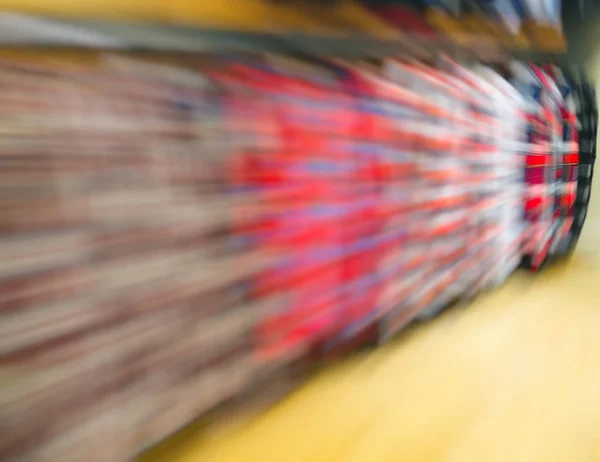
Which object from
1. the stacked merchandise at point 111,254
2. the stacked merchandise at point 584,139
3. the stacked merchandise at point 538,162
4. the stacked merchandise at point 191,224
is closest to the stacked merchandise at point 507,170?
the stacked merchandise at point 538,162

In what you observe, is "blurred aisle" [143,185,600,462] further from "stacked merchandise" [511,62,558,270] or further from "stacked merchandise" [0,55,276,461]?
"stacked merchandise" [511,62,558,270]

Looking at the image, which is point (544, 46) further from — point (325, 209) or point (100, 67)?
point (100, 67)

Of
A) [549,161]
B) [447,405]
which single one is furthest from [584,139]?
[447,405]

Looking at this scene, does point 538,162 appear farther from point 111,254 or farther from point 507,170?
point 111,254

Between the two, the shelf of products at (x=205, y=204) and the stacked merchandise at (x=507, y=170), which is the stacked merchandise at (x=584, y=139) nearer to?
the stacked merchandise at (x=507, y=170)

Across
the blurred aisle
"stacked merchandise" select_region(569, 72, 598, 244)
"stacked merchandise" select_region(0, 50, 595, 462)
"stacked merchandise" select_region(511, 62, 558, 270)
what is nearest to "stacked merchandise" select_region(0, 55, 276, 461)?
"stacked merchandise" select_region(0, 50, 595, 462)

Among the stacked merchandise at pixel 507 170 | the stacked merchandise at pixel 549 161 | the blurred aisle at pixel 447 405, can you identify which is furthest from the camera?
the stacked merchandise at pixel 549 161

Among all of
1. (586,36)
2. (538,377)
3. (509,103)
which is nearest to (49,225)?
(538,377)

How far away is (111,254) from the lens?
475 mm

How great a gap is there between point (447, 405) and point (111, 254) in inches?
21.4

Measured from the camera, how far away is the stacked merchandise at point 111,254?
41 centimetres

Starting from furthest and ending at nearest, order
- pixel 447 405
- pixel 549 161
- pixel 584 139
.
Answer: pixel 584 139 < pixel 549 161 < pixel 447 405

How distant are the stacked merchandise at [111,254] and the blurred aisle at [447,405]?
13cm

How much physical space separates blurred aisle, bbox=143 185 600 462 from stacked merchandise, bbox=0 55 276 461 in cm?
13
